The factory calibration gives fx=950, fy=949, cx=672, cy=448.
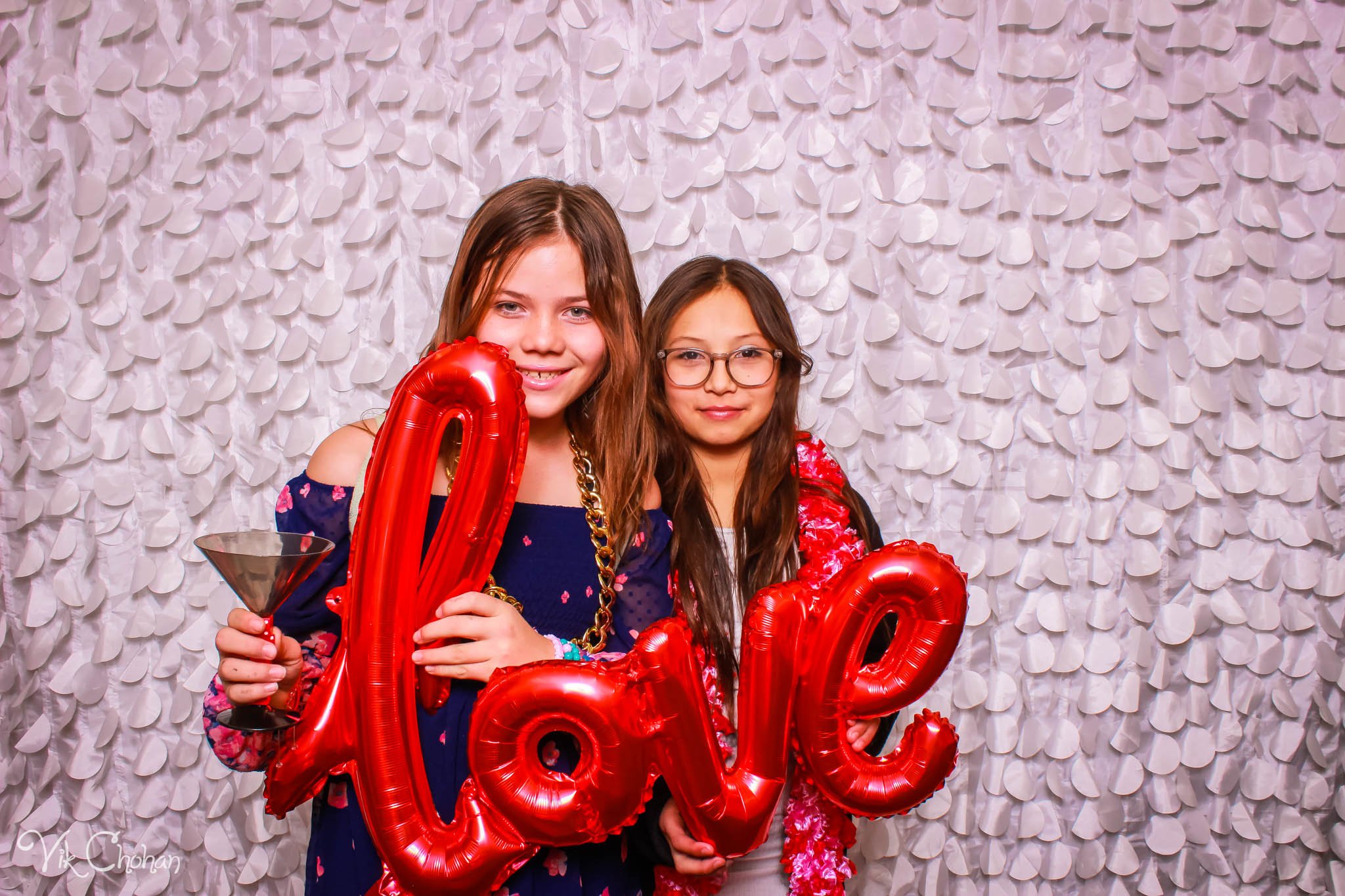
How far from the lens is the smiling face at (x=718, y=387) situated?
1.51 metres

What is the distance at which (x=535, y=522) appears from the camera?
1.25 meters

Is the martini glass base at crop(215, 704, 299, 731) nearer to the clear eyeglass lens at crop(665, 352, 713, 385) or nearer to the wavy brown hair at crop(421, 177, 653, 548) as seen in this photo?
the wavy brown hair at crop(421, 177, 653, 548)

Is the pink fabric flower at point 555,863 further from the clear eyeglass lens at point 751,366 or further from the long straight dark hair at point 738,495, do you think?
the clear eyeglass lens at point 751,366

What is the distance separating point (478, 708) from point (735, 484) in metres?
0.70

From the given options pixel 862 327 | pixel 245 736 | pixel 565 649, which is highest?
pixel 862 327

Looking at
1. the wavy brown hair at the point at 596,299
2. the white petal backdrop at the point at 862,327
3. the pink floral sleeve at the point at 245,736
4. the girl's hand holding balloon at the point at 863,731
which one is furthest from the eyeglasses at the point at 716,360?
the pink floral sleeve at the point at 245,736

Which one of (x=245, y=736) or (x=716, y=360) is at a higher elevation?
(x=716, y=360)

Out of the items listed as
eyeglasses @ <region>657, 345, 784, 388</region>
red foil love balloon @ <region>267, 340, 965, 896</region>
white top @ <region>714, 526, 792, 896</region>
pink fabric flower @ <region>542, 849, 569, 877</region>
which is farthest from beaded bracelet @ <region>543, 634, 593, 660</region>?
eyeglasses @ <region>657, 345, 784, 388</region>

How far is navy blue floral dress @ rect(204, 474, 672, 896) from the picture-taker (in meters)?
1.12

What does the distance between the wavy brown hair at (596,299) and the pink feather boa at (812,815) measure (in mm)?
316

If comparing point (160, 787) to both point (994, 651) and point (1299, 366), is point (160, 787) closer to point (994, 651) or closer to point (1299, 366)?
point (994, 651)

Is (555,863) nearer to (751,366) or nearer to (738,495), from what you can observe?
(738,495)
